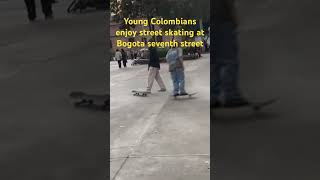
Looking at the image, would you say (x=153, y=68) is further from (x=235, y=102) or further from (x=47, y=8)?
(x=47, y=8)

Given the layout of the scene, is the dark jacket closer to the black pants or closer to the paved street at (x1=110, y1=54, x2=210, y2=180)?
the paved street at (x1=110, y1=54, x2=210, y2=180)

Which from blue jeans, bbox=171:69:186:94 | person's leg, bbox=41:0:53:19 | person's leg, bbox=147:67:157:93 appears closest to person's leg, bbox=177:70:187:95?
blue jeans, bbox=171:69:186:94

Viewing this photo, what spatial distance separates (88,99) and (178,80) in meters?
0.60

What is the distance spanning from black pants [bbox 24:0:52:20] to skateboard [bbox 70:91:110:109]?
28 cm

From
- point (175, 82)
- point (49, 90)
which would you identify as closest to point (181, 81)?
point (175, 82)

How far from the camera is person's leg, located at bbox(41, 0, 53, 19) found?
150 cm

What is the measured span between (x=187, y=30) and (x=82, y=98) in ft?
1.47

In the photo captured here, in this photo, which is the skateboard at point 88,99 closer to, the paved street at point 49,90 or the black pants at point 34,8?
the paved street at point 49,90

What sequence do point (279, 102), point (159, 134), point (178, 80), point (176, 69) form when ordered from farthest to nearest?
point (159, 134)
point (178, 80)
point (176, 69)
point (279, 102)

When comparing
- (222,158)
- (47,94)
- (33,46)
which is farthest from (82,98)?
(222,158)

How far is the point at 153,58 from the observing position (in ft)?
5.97

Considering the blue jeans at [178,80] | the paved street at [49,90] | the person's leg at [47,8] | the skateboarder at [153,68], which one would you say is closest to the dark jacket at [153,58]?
the skateboarder at [153,68]

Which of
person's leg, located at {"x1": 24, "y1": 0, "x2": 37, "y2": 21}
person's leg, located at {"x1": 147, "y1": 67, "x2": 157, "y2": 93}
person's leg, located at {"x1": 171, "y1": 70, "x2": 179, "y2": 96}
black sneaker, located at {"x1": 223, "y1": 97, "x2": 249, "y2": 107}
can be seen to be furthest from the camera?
person's leg, located at {"x1": 171, "y1": 70, "x2": 179, "y2": 96}

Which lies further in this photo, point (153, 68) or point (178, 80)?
point (178, 80)
